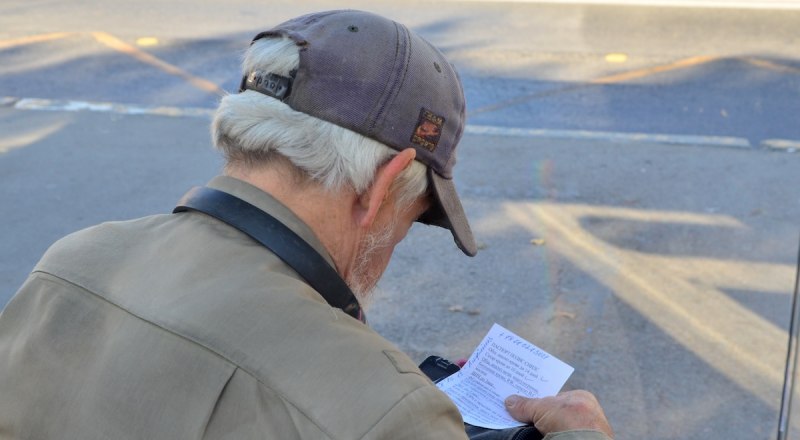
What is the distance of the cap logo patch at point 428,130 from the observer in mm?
1589

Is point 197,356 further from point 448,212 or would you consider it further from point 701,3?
point 701,3

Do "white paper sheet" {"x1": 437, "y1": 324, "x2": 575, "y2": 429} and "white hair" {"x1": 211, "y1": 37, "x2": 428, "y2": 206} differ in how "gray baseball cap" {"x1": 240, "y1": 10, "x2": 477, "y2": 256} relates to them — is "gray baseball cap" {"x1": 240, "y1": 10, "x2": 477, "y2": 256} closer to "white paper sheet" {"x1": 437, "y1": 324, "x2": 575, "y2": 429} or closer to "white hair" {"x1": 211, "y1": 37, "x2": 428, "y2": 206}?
"white hair" {"x1": 211, "y1": 37, "x2": 428, "y2": 206}

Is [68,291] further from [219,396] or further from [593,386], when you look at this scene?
[593,386]

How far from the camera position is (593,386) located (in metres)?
3.70

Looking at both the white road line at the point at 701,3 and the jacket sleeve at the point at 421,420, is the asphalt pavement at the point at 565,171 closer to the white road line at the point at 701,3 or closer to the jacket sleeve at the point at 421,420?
the white road line at the point at 701,3

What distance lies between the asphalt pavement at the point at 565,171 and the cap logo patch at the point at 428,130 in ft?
7.34

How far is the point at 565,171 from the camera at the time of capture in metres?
5.70

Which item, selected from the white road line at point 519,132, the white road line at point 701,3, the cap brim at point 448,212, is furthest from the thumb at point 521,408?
the white road line at point 701,3

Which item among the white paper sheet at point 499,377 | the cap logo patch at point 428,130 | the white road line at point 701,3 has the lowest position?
the white road line at point 701,3

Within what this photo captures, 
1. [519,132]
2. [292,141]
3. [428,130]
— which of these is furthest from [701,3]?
[292,141]

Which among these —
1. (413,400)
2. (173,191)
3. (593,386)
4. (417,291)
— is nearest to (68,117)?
(173,191)

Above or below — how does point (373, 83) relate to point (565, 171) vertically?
above

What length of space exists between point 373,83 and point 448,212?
1.03 ft

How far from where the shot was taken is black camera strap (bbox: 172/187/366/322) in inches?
57.3
